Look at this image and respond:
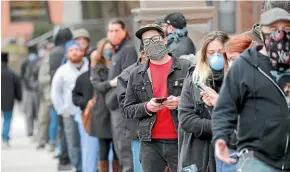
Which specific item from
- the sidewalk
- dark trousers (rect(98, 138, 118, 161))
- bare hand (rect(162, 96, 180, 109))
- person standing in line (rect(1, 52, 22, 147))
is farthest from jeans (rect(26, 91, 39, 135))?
bare hand (rect(162, 96, 180, 109))

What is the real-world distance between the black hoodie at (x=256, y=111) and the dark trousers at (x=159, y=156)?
2.63m

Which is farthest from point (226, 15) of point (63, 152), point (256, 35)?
point (256, 35)

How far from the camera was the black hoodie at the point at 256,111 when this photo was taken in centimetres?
657

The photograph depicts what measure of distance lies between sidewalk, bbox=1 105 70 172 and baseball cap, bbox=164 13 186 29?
232 inches

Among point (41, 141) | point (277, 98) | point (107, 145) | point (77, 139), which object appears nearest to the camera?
point (277, 98)

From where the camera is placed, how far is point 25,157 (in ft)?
63.0

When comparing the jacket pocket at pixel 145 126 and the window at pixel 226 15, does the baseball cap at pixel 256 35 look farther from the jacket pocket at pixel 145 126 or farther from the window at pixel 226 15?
the window at pixel 226 15

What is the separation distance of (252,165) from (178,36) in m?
4.52

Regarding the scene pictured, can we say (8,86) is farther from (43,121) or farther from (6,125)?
(43,121)

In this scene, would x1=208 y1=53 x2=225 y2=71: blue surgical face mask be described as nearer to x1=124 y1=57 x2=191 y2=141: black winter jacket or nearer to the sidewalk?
x1=124 y1=57 x2=191 y2=141: black winter jacket

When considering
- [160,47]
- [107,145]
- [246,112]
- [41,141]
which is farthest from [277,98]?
[41,141]

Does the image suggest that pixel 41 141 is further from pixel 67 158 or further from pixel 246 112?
pixel 246 112

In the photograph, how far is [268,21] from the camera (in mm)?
6656

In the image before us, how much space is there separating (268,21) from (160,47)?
2947mm
